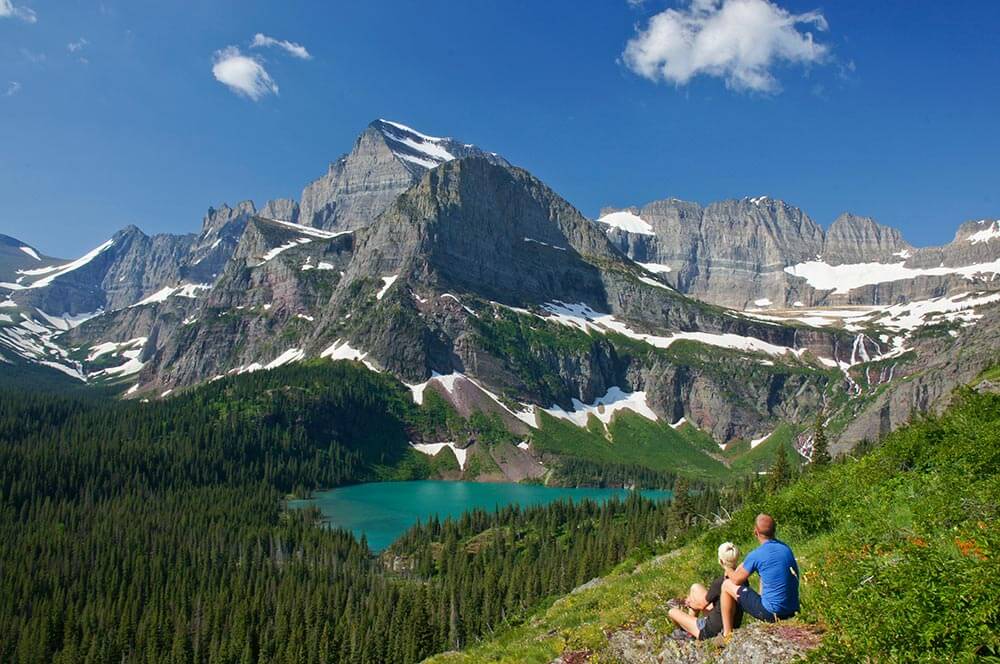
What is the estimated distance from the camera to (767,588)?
41.6 ft

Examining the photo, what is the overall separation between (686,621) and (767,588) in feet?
7.28

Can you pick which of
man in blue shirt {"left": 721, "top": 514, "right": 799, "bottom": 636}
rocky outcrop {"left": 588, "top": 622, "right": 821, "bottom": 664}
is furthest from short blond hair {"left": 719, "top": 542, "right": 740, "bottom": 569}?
rocky outcrop {"left": 588, "top": 622, "right": 821, "bottom": 664}

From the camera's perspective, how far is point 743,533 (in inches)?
970

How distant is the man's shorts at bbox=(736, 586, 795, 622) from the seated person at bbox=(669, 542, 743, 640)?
1.26ft

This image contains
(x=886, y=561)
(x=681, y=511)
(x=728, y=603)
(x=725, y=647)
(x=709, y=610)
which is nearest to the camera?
(x=886, y=561)

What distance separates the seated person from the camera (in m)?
13.4

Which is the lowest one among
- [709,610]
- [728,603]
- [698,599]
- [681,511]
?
[681,511]

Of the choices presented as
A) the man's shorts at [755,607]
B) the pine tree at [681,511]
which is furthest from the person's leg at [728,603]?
the pine tree at [681,511]

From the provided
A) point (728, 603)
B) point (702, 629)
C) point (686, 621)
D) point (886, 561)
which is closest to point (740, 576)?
point (728, 603)

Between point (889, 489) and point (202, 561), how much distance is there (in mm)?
112616

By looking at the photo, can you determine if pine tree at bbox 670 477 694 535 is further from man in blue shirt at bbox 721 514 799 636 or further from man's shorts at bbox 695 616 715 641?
man in blue shirt at bbox 721 514 799 636

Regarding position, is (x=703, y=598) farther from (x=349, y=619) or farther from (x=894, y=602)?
(x=349, y=619)

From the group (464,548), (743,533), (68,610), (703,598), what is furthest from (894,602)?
(464,548)

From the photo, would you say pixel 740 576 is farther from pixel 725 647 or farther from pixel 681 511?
pixel 681 511
